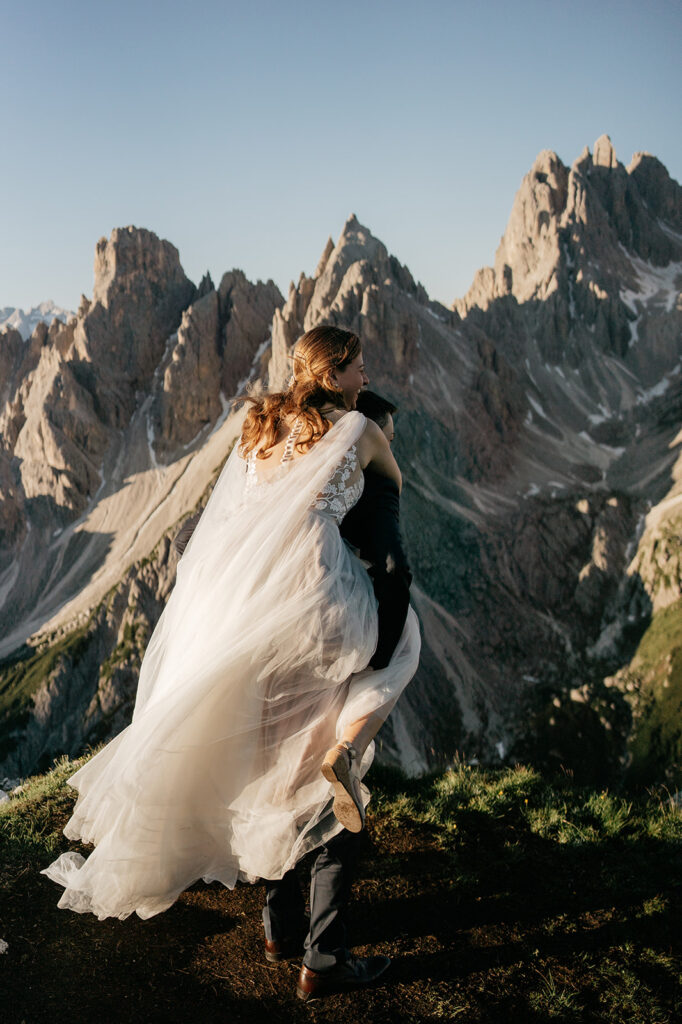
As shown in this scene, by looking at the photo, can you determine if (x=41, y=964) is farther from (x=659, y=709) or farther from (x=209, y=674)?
(x=659, y=709)

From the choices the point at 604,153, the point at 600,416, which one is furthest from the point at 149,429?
the point at 604,153

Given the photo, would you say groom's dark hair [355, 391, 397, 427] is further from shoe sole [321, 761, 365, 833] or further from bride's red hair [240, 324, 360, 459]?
shoe sole [321, 761, 365, 833]

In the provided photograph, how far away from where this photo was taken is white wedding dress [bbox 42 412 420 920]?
388 cm

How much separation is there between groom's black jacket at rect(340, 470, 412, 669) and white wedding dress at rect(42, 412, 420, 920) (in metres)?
0.09

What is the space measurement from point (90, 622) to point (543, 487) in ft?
170

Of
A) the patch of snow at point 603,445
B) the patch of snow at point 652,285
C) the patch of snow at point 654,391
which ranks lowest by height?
the patch of snow at point 603,445

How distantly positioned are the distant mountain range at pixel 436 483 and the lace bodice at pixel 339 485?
158 ft

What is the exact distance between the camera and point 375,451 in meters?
4.23

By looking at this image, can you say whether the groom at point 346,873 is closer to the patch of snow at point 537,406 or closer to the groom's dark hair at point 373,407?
the groom's dark hair at point 373,407

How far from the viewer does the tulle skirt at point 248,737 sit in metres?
3.87

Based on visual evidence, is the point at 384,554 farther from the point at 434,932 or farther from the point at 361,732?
the point at 434,932

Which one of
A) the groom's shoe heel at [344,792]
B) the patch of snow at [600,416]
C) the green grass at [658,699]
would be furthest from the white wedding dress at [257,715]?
the patch of snow at [600,416]

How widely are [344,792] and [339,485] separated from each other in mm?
1672

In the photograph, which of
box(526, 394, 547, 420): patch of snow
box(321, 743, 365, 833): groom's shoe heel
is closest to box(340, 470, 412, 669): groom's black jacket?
box(321, 743, 365, 833): groom's shoe heel
